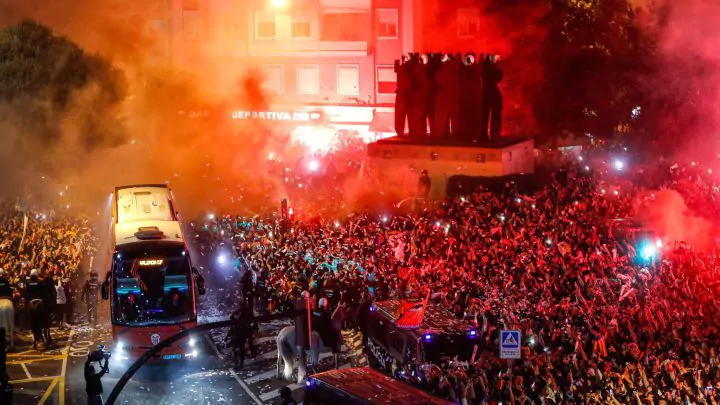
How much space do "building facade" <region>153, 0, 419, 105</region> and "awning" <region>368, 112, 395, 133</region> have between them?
0.86 m

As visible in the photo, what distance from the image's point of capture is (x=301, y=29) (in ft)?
162

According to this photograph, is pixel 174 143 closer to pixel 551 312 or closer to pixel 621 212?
pixel 621 212

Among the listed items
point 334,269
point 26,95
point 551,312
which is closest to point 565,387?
point 551,312

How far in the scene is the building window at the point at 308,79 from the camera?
4962 centimetres

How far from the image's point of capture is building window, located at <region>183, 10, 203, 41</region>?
51.4m

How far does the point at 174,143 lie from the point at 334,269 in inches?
1094

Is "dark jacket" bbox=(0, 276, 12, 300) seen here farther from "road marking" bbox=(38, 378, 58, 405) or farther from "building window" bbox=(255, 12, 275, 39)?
"building window" bbox=(255, 12, 275, 39)

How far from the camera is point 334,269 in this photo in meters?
23.1

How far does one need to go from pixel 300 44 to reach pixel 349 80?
11.0ft

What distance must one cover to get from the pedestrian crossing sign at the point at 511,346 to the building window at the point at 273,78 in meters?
36.8

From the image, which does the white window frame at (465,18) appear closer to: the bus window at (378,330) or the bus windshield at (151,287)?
the bus windshield at (151,287)

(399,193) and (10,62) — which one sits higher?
(10,62)

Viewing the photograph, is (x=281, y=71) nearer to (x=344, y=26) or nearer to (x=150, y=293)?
(x=344, y=26)

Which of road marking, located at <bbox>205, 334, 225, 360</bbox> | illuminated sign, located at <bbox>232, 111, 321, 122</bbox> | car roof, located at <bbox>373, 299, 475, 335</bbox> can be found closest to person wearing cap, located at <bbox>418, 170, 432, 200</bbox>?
road marking, located at <bbox>205, 334, 225, 360</bbox>
